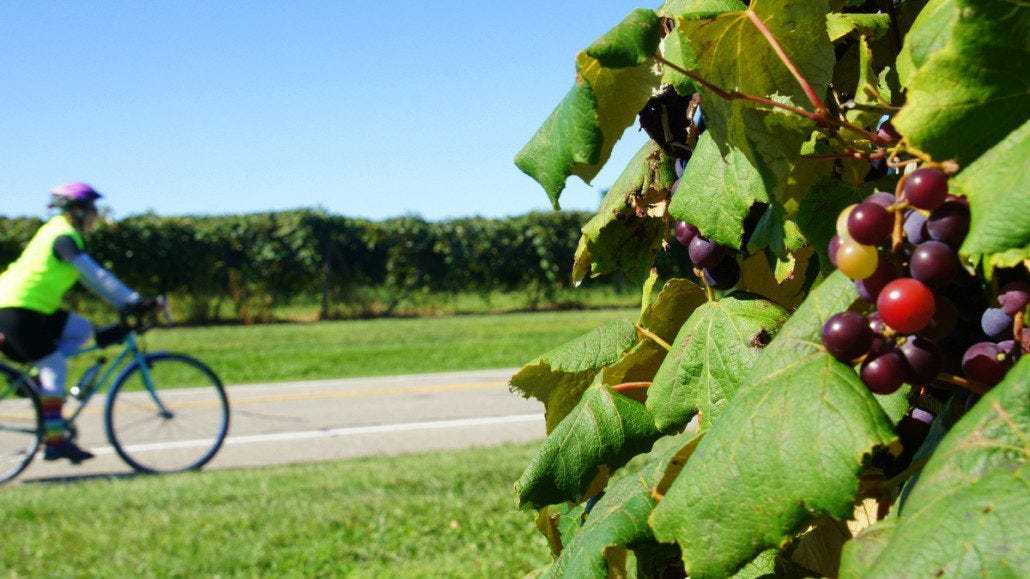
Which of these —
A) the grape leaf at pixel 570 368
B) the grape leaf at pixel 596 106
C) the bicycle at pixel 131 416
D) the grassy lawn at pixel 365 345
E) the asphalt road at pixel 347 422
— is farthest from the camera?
the grassy lawn at pixel 365 345

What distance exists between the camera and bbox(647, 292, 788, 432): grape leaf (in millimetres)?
928

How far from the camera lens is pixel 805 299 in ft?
2.93

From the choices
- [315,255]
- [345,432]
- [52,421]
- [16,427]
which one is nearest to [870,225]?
[52,421]

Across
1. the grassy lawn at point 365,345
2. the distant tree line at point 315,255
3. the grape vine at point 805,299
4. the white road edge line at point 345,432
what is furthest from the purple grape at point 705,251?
the distant tree line at point 315,255

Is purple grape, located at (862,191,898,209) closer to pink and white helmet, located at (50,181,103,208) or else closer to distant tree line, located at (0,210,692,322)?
pink and white helmet, located at (50,181,103,208)

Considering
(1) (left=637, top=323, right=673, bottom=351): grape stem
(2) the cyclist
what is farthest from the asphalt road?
(1) (left=637, top=323, right=673, bottom=351): grape stem

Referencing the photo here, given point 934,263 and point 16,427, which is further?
point 16,427

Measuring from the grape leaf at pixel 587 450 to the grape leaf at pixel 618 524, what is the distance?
Result: 0.03 meters

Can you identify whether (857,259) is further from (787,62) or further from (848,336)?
(787,62)

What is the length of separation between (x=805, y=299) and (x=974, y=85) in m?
0.33

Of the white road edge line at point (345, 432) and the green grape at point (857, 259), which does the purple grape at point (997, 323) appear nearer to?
the green grape at point (857, 259)

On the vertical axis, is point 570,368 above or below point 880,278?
below

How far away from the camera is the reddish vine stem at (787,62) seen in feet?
2.59

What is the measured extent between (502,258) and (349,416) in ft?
40.8
